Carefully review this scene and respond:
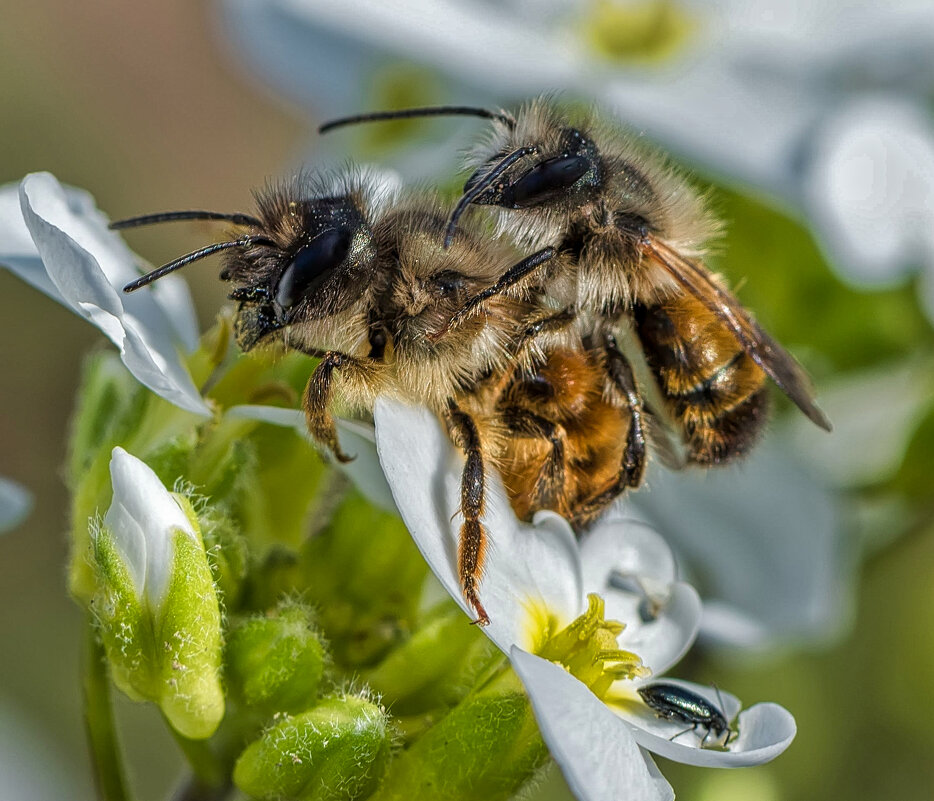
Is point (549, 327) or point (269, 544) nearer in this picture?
point (549, 327)

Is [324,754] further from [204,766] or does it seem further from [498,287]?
[498,287]

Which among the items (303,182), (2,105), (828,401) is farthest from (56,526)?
(303,182)

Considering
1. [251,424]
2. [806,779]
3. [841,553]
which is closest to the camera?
[251,424]

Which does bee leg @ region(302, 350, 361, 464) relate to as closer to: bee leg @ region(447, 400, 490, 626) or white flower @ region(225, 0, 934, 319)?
bee leg @ region(447, 400, 490, 626)

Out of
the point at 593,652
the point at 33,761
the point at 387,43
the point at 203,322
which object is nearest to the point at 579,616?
the point at 593,652

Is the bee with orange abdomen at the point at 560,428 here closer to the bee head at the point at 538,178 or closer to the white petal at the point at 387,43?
the bee head at the point at 538,178

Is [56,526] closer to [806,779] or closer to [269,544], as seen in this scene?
[806,779]

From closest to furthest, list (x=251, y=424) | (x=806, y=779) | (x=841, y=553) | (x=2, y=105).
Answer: (x=251, y=424), (x=841, y=553), (x=806, y=779), (x=2, y=105)
